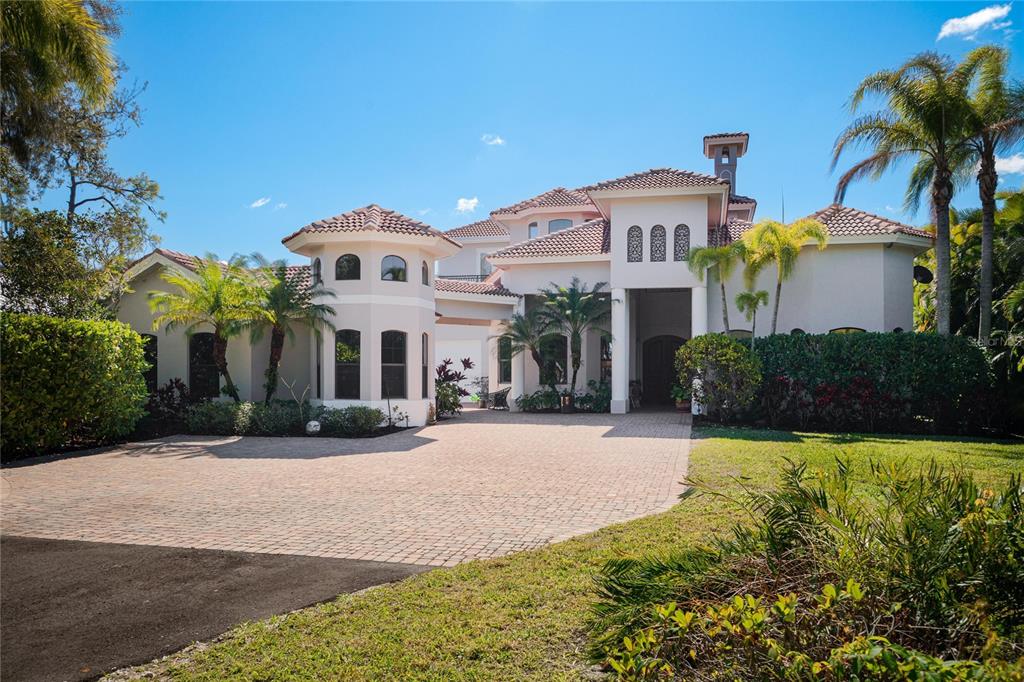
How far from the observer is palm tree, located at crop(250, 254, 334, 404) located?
1811 cm

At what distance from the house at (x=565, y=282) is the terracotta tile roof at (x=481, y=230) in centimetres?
1193

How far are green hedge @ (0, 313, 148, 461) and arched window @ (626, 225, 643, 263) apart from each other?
1531 cm

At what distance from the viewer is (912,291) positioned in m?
22.0

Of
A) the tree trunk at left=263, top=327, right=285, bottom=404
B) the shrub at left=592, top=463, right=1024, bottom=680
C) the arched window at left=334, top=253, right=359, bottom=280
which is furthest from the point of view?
the arched window at left=334, top=253, right=359, bottom=280

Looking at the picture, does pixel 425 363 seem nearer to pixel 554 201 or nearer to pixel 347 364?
pixel 347 364

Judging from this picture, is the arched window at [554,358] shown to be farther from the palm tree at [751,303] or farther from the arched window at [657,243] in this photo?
the palm tree at [751,303]

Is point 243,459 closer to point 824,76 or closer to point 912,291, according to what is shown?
point 824,76

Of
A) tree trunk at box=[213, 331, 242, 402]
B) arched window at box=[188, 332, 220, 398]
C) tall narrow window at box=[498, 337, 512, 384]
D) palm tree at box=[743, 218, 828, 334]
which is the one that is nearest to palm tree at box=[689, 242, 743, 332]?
palm tree at box=[743, 218, 828, 334]

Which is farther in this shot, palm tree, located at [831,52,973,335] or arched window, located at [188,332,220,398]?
arched window, located at [188,332,220,398]

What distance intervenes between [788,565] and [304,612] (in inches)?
144

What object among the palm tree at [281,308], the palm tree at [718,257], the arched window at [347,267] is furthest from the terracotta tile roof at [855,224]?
the palm tree at [281,308]

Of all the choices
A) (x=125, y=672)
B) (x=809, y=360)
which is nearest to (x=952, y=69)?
(x=809, y=360)

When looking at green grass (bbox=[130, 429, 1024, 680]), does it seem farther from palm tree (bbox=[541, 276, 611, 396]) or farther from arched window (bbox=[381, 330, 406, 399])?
palm tree (bbox=[541, 276, 611, 396])

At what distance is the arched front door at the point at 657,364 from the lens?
1078 inches
